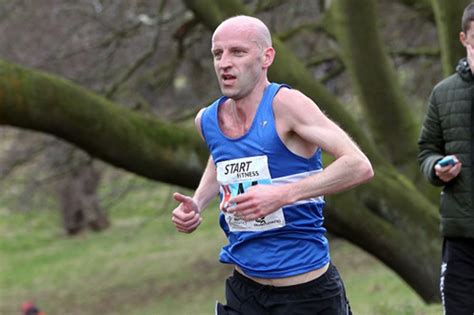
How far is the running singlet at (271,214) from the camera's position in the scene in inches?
160

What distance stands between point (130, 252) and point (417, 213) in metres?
16.1

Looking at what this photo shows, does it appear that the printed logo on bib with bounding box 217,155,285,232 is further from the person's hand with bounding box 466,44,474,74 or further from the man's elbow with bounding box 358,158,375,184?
the person's hand with bounding box 466,44,474,74

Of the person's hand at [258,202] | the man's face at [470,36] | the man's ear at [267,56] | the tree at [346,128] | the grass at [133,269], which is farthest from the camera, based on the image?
the grass at [133,269]

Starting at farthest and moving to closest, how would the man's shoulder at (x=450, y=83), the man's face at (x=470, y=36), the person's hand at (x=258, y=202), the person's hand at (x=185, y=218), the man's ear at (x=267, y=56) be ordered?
the man's shoulder at (x=450, y=83) < the man's face at (x=470, y=36) < the person's hand at (x=185, y=218) < the man's ear at (x=267, y=56) < the person's hand at (x=258, y=202)

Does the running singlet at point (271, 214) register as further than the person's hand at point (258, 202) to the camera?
Yes

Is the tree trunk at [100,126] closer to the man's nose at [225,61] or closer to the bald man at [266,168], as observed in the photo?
the bald man at [266,168]

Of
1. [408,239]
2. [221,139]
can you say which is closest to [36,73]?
[408,239]

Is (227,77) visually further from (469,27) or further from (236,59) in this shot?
(469,27)

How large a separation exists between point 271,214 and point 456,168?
51.2 inches

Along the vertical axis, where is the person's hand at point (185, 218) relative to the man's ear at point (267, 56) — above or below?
below

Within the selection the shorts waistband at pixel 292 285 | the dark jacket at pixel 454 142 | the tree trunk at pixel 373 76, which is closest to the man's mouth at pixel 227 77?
the shorts waistband at pixel 292 285

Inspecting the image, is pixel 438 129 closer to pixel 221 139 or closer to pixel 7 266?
pixel 221 139

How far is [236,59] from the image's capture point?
407 centimetres

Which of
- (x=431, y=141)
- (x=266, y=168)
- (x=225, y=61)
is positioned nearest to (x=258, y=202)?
(x=266, y=168)
